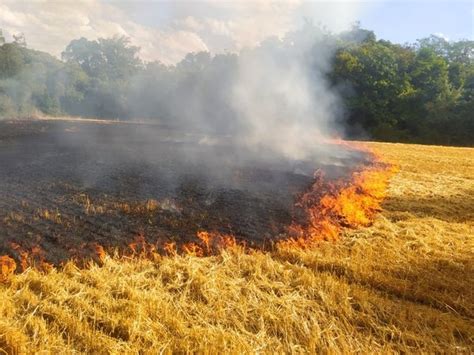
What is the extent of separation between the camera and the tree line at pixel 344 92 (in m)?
27.7

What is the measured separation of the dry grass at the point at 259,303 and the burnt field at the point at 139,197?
84 centimetres

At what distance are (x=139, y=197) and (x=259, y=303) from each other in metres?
3.99

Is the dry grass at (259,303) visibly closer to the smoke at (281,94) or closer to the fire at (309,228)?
the fire at (309,228)

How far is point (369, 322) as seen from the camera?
10.6 feet

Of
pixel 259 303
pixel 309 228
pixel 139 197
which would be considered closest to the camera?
pixel 259 303

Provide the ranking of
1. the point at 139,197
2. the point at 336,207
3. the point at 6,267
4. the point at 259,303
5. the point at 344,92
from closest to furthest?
the point at 259,303, the point at 6,267, the point at 336,207, the point at 139,197, the point at 344,92

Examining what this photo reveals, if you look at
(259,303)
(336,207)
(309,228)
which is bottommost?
(259,303)

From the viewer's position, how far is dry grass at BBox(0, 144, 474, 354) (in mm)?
2875

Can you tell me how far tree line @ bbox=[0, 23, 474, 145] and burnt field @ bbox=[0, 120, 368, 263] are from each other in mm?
13492

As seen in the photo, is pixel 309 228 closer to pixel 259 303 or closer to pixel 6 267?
pixel 259 303

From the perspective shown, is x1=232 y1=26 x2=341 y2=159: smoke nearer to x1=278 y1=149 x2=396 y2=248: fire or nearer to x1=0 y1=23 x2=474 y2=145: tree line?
x1=0 y1=23 x2=474 y2=145: tree line

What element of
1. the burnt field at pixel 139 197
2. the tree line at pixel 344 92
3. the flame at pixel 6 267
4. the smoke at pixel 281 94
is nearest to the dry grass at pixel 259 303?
the flame at pixel 6 267

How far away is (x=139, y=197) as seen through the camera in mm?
6734

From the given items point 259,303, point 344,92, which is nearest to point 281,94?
point 344,92
